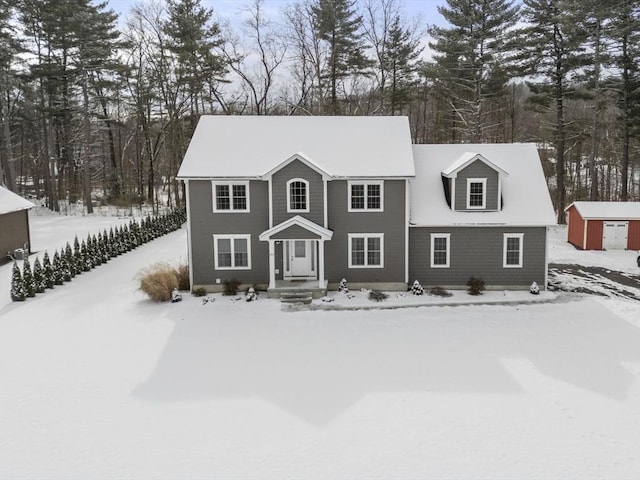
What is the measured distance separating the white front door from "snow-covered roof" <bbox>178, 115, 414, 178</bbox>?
3041mm

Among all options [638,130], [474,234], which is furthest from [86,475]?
[638,130]

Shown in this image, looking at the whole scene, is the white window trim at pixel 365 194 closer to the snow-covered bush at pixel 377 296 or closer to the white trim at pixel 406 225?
the white trim at pixel 406 225

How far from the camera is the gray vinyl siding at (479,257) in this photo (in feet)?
63.8

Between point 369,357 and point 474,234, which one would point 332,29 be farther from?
point 369,357

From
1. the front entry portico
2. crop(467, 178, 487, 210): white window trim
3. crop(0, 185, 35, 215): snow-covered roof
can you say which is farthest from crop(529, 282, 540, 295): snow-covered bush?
crop(0, 185, 35, 215): snow-covered roof

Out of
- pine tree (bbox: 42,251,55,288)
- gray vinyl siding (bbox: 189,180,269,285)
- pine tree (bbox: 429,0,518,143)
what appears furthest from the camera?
pine tree (bbox: 429,0,518,143)

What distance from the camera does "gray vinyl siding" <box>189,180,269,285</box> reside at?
63.3 ft

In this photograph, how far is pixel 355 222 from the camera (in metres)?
19.5

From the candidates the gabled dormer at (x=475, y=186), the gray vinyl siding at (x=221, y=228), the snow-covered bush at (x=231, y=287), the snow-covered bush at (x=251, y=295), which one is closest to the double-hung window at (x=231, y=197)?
the gray vinyl siding at (x=221, y=228)

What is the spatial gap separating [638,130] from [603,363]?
2355cm

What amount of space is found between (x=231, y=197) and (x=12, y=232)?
13.3 meters

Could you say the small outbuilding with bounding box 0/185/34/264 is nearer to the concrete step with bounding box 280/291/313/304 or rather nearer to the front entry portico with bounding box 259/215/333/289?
the front entry portico with bounding box 259/215/333/289

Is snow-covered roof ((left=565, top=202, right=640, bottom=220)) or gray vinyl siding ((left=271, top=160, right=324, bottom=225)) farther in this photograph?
snow-covered roof ((left=565, top=202, right=640, bottom=220))

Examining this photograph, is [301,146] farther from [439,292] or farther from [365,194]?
[439,292]
